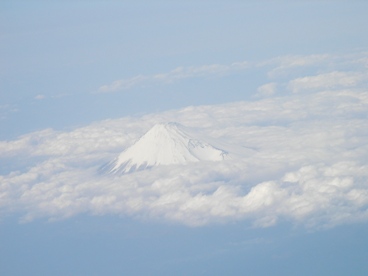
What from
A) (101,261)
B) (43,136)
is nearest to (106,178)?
(101,261)

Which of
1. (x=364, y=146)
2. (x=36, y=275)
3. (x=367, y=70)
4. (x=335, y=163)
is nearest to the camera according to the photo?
(x=36, y=275)

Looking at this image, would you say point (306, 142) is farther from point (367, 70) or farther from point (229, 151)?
point (367, 70)

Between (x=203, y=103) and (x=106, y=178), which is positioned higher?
(x=203, y=103)

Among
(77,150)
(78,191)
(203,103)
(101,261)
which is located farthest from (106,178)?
(203,103)

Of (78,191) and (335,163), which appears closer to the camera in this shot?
(335,163)

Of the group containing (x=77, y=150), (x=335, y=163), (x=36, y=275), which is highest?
(x=77, y=150)

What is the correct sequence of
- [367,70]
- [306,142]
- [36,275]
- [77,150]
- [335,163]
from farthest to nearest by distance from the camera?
[367,70]
[77,150]
[306,142]
[335,163]
[36,275]
